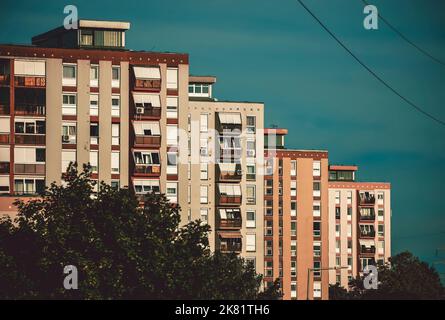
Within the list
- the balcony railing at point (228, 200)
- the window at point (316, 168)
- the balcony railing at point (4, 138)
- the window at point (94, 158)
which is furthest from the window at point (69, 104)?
the window at point (316, 168)

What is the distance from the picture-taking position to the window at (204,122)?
440ft

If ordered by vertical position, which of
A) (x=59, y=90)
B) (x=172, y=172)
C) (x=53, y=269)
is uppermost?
(x=59, y=90)

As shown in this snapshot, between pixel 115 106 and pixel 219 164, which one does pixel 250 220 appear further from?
pixel 115 106

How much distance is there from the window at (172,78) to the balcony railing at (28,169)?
14.1m

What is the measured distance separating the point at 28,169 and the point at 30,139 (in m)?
3.00

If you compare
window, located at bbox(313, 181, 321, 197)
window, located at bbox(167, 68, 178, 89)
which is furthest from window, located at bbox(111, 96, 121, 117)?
window, located at bbox(313, 181, 321, 197)

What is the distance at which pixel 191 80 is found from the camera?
143 metres

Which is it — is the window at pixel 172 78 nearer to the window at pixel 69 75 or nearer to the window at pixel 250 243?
the window at pixel 69 75

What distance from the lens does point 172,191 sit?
377ft

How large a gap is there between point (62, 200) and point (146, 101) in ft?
125

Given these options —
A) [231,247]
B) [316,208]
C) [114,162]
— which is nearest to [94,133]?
[114,162]

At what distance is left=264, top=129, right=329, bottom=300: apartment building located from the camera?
166 metres
